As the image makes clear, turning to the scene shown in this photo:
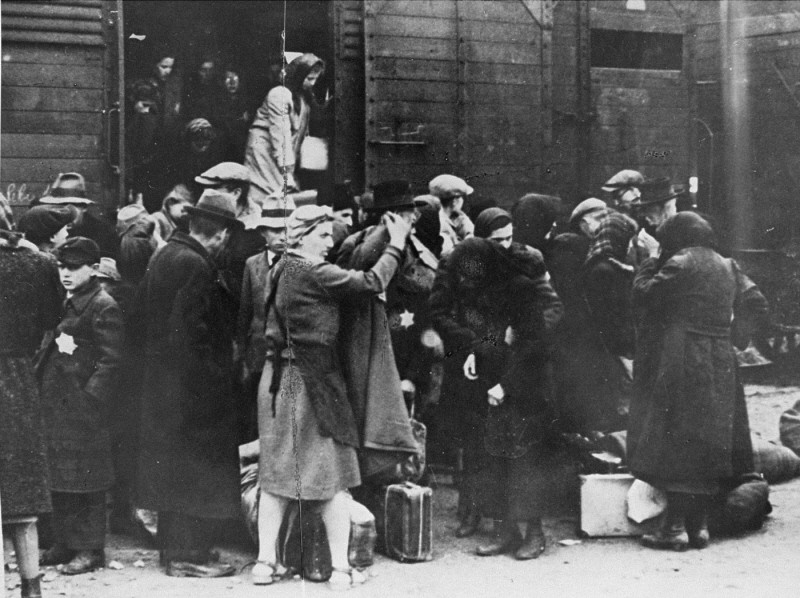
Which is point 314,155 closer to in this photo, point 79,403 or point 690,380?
point 79,403

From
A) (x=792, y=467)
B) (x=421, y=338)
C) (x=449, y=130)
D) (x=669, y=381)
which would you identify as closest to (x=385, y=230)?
(x=421, y=338)

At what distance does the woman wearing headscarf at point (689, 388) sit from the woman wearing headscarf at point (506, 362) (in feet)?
2.08

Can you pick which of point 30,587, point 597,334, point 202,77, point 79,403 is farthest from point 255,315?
point 202,77

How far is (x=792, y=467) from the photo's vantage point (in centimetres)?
675

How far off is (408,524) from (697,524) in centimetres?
166

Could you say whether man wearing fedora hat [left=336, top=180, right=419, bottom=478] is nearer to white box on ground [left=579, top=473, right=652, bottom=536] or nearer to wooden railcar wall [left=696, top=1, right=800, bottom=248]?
white box on ground [left=579, top=473, right=652, bottom=536]

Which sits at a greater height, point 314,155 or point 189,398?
point 314,155

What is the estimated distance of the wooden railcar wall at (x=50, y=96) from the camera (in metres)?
6.87

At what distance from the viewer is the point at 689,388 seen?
5.77 m

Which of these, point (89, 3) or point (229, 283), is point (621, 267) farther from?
point (89, 3)

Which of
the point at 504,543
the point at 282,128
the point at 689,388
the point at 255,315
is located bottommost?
the point at 504,543

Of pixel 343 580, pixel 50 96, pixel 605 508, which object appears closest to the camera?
pixel 343 580

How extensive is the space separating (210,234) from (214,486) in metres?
1.31

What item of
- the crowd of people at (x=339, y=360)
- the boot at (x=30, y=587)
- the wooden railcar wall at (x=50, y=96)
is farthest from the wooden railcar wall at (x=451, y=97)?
the boot at (x=30, y=587)
